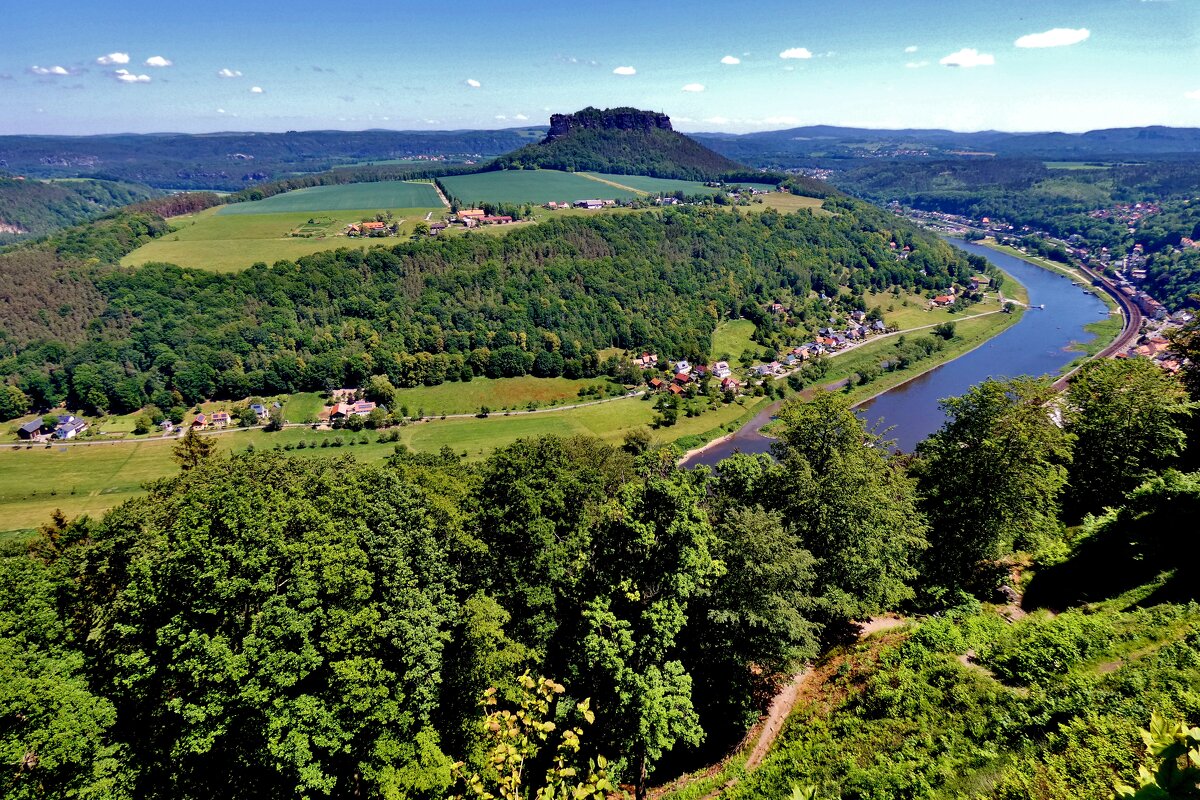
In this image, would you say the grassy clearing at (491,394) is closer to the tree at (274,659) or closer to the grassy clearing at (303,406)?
the grassy clearing at (303,406)

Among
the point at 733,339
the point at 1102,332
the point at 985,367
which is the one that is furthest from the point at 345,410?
the point at 1102,332

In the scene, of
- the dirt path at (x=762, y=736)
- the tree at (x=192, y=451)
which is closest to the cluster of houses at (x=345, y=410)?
the tree at (x=192, y=451)

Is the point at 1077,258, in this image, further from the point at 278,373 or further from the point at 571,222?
the point at 278,373

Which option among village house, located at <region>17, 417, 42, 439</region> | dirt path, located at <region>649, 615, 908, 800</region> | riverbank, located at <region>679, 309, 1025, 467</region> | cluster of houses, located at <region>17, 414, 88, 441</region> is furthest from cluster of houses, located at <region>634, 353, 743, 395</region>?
village house, located at <region>17, 417, 42, 439</region>

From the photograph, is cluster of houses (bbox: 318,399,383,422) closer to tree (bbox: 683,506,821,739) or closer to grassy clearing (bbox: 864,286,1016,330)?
tree (bbox: 683,506,821,739)

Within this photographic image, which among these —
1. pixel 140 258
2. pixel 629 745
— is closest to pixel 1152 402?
pixel 629 745

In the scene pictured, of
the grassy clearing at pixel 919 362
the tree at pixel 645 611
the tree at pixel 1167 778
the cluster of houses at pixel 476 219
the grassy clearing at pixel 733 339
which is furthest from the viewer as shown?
the cluster of houses at pixel 476 219
